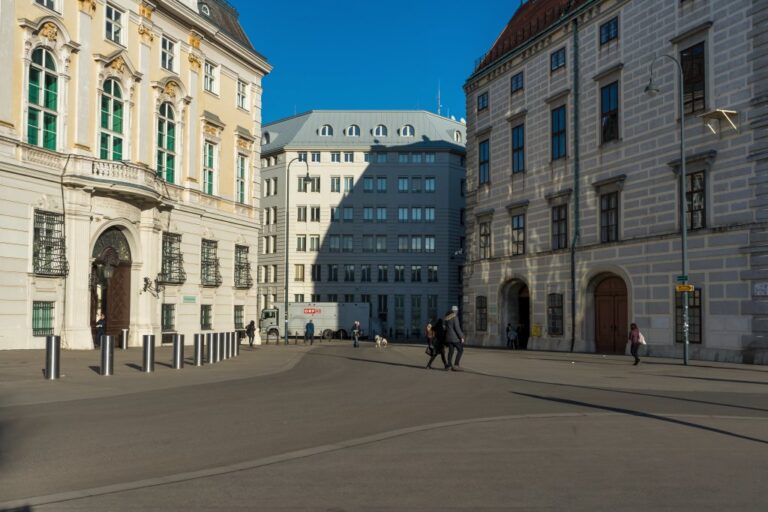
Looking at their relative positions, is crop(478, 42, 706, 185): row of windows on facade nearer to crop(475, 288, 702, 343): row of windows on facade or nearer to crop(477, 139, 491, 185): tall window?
crop(477, 139, 491, 185): tall window

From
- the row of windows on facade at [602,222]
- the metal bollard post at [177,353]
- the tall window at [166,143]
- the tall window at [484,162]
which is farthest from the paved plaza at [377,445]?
the tall window at [484,162]

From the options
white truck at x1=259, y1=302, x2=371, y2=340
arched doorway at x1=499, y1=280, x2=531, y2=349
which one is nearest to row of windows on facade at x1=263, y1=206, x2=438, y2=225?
white truck at x1=259, y1=302, x2=371, y2=340

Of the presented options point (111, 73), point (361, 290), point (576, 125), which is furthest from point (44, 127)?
point (361, 290)

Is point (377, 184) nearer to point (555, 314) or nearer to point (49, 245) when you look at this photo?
point (555, 314)

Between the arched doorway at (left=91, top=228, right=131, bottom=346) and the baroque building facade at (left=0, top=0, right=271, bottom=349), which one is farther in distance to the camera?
the arched doorway at (left=91, top=228, right=131, bottom=346)

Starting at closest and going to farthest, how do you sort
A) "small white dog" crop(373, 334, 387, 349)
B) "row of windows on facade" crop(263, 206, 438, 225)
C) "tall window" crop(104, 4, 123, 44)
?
"tall window" crop(104, 4, 123, 44), "small white dog" crop(373, 334, 387, 349), "row of windows on facade" crop(263, 206, 438, 225)

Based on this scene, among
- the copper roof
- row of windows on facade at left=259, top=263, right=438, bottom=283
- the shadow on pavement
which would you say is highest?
the copper roof

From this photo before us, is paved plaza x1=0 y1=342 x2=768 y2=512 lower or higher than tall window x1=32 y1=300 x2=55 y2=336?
lower

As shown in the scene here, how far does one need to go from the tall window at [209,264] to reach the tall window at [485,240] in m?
15.3

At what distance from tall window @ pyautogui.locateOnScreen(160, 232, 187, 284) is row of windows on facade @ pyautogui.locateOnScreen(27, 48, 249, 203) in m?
3.03

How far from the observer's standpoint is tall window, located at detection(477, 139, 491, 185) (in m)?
45.8

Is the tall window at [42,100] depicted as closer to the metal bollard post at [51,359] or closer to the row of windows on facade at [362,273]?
the metal bollard post at [51,359]

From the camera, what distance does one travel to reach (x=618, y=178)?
3406 centimetres

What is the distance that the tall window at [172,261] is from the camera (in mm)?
37812
